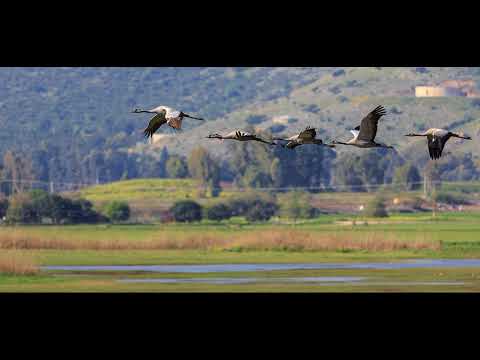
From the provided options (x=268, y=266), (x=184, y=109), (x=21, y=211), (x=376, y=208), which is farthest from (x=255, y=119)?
(x=268, y=266)

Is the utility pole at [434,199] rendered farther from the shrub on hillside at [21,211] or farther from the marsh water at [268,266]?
the marsh water at [268,266]

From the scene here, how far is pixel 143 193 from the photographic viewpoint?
60.4 meters

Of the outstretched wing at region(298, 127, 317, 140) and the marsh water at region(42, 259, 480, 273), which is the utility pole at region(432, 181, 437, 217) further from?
the outstretched wing at region(298, 127, 317, 140)

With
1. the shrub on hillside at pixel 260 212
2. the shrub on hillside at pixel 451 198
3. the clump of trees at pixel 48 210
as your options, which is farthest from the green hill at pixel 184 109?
the clump of trees at pixel 48 210

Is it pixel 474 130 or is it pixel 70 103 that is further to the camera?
pixel 70 103

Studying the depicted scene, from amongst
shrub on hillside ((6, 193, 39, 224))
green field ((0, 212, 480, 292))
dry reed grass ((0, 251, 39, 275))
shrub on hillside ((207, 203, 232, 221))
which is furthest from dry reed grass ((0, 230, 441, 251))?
shrub on hillside ((207, 203, 232, 221))

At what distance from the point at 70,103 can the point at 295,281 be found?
182 ft

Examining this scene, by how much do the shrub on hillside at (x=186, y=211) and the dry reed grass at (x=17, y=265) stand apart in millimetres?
20612

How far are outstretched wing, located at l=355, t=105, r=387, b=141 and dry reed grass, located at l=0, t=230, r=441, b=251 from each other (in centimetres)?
2002

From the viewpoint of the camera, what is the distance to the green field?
27609mm

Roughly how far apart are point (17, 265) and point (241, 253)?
Result: 9.00 meters

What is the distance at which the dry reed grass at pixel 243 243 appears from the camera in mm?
38562
